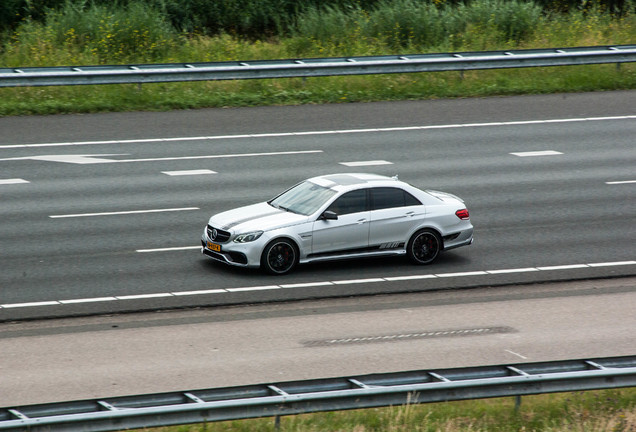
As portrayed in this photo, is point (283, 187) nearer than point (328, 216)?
No

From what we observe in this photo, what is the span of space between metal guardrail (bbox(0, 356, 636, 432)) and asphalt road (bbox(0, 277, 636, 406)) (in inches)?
80.1

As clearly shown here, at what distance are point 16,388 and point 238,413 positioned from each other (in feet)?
10.8

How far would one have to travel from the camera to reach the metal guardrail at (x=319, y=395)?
8.17 meters


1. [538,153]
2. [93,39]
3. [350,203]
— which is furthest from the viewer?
[93,39]

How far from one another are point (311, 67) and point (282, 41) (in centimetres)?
560

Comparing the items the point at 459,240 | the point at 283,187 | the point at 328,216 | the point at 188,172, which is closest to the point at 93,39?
the point at 188,172

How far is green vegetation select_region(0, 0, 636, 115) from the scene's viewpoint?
25.9 meters

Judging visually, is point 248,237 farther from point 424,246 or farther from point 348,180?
point 424,246

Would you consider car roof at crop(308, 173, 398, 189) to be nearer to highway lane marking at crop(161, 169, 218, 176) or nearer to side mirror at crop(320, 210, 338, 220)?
side mirror at crop(320, 210, 338, 220)

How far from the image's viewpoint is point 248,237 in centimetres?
1485

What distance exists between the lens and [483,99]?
88.4 feet

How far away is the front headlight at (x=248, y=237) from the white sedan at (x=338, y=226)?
2 cm

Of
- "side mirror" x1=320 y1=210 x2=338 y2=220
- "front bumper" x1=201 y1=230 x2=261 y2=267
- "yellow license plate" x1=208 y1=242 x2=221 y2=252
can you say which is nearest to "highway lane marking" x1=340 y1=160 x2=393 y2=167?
"side mirror" x1=320 y1=210 x2=338 y2=220

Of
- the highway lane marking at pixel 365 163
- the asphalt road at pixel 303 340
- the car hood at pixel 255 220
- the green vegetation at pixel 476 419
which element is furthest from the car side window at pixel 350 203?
the green vegetation at pixel 476 419
